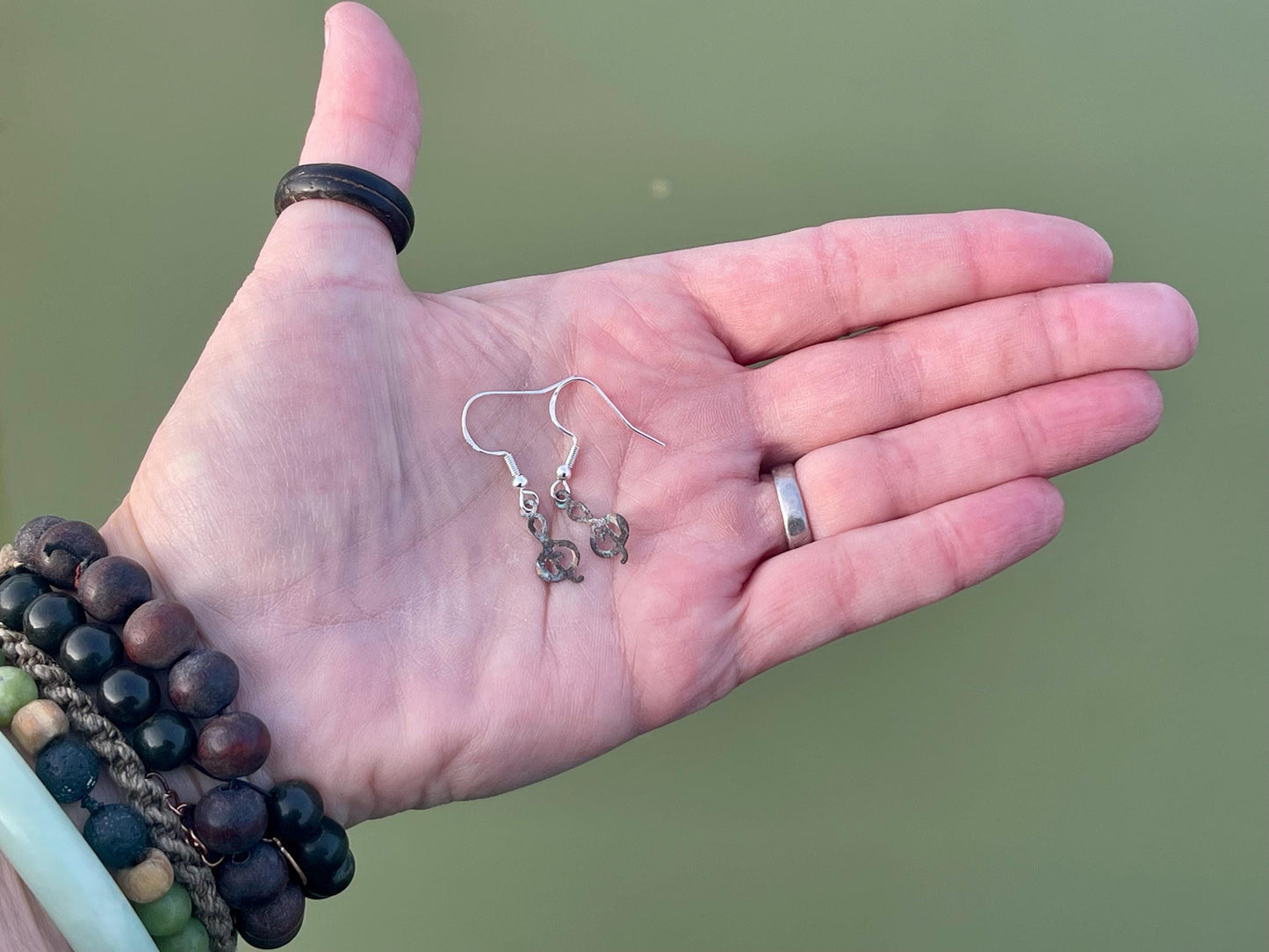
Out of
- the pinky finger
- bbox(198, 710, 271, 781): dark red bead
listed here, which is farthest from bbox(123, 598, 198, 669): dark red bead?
the pinky finger

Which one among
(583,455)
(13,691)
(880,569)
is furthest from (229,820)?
(880,569)

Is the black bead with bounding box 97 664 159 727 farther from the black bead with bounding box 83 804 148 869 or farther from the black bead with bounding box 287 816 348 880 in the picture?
the black bead with bounding box 287 816 348 880

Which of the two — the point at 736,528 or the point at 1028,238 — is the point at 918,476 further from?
the point at 1028,238

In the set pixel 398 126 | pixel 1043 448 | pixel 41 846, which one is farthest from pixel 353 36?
pixel 1043 448

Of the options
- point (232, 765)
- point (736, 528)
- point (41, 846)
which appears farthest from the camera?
point (736, 528)

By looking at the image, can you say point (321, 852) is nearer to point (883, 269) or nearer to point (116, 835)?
point (116, 835)
